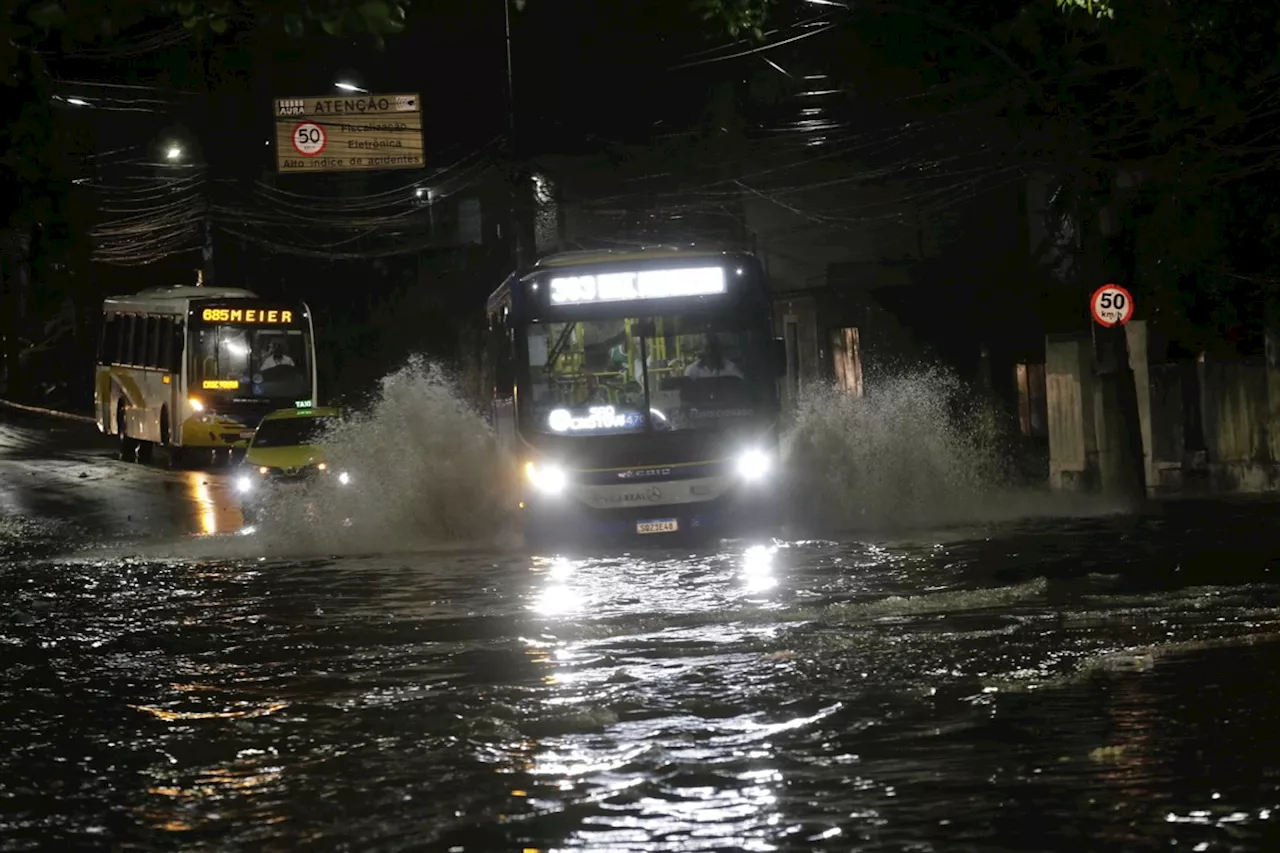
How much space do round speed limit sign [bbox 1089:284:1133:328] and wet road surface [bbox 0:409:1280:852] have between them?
4.66m

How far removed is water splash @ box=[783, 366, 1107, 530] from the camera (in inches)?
960

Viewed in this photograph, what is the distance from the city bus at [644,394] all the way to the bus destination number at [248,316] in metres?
21.0

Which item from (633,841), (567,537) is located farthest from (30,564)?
(633,841)

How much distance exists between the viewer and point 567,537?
71.5 ft

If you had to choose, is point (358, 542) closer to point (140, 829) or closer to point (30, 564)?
point (30, 564)

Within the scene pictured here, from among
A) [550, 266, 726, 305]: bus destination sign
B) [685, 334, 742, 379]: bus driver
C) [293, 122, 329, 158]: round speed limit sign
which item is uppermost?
[293, 122, 329, 158]: round speed limit sign

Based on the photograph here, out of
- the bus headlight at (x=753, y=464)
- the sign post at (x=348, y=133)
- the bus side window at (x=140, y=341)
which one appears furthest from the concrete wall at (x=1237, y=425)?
the bus side window at (x=140, y=341)

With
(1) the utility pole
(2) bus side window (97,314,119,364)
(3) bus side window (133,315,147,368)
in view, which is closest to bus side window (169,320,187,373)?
(3) bus side window (133,315,147,368)

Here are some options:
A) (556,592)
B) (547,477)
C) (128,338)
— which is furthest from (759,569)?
(128,338)

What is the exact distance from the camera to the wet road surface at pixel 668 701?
8.55 meters

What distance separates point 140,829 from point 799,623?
7197 mm

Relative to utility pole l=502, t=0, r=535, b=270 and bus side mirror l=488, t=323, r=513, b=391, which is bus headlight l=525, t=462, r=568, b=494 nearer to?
bus side mirror l=488, t=323, r=513, b=391

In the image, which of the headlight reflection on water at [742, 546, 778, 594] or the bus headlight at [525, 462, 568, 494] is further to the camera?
the bus headlight at [525, 462, 568, 494]

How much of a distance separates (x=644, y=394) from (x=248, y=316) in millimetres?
22170
